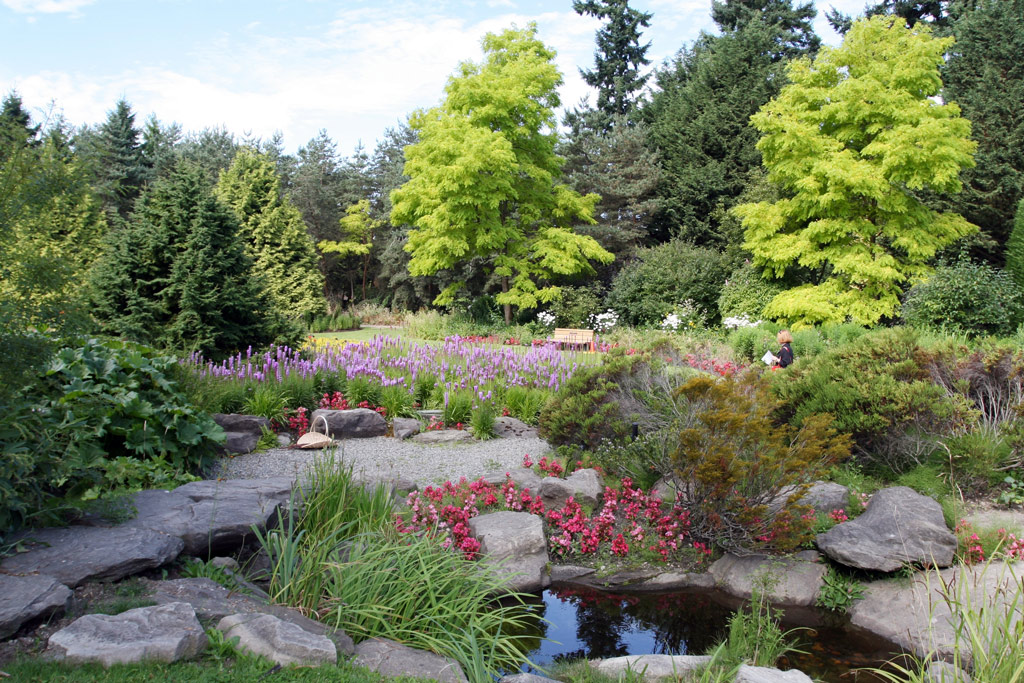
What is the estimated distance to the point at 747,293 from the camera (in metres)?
16.9

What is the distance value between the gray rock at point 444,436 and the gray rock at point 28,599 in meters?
4.83

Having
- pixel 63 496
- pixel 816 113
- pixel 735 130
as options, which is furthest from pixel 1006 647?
pixel 735 130

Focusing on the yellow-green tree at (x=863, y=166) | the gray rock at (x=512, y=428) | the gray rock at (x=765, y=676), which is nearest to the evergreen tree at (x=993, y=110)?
the yellow-green tree at (x=863, y=166)

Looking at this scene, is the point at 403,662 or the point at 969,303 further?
the point at 969,303

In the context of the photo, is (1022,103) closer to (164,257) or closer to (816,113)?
(816,113)

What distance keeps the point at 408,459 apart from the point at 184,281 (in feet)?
14.2

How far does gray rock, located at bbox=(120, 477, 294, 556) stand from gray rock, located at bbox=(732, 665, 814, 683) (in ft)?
8.73

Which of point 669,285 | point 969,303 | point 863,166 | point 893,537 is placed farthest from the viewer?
point 669,285

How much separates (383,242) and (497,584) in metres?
26.7

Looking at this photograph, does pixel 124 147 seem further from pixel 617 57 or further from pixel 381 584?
pixel 381 584

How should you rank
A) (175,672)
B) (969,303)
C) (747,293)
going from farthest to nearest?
(747,293) → (969,303) → (175,672)

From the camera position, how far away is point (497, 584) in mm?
3918

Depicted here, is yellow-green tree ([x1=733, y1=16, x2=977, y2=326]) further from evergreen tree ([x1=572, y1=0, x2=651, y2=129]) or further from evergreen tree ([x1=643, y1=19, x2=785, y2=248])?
evergreen tree ([x1=572, y1=0, x2=651, y2=129])

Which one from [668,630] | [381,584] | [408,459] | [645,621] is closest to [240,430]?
[408,459]
